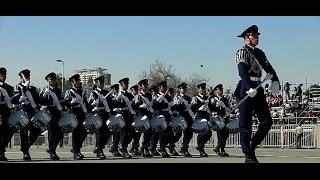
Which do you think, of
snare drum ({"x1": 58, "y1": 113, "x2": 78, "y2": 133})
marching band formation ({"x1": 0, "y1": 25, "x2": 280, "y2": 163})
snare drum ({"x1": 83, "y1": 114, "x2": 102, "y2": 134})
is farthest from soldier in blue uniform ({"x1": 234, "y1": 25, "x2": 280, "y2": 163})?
snare drum ({"x1": 83, "y1": 114, "x2": 102, "y2": 134})

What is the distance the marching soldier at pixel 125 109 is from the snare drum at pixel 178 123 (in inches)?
39.8

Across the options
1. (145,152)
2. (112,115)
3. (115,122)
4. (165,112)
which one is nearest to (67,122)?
(115,122)

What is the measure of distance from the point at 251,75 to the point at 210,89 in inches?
297

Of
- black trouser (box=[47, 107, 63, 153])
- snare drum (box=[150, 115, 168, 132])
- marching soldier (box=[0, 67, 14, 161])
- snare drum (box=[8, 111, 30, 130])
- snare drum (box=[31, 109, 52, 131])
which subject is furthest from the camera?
snare drum (box=[150, 115, 168, 132])

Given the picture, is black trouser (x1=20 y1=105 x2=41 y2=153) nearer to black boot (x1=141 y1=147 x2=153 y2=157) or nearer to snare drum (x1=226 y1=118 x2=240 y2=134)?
black boot (x1=141 y1=147 x2=153 y2=157)

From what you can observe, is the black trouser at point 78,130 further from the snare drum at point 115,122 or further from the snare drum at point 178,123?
the snare drum at point 178,123

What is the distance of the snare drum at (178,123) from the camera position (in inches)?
635

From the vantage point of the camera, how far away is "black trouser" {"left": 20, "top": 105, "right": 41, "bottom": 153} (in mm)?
13766

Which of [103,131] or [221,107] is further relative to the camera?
[221,107]

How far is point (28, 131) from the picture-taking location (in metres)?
14.2

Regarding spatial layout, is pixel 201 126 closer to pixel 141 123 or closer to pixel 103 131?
pixel 141 123

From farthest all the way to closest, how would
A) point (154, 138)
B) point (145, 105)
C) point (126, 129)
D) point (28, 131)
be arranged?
point (154, 138)
point (145, 105)
point (126, 129)
point (28, 131)

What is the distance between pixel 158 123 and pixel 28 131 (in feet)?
10.6
